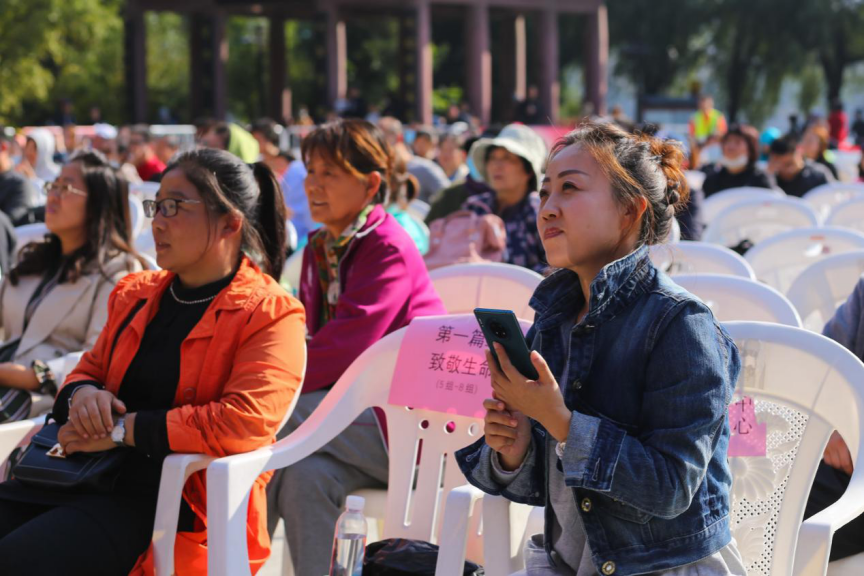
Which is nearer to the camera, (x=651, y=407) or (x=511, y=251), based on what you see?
(x=651, y=407)

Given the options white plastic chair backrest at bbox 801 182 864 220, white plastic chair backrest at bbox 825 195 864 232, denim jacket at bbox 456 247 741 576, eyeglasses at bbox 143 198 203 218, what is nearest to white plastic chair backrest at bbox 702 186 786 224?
white plastic chair backrest at bbox 801 182 864 220

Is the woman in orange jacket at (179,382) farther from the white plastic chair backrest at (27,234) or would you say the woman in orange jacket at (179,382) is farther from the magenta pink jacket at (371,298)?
the white plastic chair backrest at (27,234)

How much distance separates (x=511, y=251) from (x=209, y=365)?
8.97ft

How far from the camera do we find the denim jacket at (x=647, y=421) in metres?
2.09

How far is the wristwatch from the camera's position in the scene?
2971 millimetres

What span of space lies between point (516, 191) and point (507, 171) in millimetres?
123

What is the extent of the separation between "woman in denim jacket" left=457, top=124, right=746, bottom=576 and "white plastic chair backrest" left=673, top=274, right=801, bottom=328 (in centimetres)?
135

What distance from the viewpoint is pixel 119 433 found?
2.97 metres

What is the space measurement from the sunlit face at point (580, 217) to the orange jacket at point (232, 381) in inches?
40.3

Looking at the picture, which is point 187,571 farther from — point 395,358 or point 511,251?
point 511,251

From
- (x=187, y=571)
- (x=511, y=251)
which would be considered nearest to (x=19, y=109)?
(x=511, y=251)

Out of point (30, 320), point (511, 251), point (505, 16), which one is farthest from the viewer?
point (505, 16)

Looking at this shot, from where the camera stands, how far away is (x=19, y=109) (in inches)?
1379

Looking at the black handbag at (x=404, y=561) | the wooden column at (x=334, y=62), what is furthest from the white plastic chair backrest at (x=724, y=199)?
the wooden column at (x=334, y=62)
